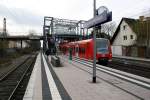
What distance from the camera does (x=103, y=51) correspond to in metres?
31.0

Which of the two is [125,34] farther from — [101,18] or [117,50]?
[101,18]

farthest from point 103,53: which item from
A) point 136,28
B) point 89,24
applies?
point 136,28

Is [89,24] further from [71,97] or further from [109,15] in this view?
[71,97]

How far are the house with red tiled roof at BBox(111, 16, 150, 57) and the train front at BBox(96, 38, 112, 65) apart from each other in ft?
61.5

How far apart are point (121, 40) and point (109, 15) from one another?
54.6m

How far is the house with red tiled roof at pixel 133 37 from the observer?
5344cm

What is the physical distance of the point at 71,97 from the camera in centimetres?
1098

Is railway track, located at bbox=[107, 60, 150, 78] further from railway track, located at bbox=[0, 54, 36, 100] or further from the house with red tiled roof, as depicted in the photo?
the house with red tiled roof

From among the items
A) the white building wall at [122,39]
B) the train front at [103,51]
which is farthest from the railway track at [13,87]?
the white building wall at [122,39]

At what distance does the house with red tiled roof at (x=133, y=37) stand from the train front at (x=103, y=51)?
61.5 feet

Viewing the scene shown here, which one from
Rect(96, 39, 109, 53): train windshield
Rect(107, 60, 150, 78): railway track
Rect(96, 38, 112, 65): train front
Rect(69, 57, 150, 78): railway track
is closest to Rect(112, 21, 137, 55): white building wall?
Rect(96, 38, 112, 65): train front

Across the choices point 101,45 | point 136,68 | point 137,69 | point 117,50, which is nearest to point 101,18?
point 137,69

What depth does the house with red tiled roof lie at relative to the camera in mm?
53438

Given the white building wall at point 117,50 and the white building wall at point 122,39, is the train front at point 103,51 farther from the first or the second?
the white building wall at point 117,50
